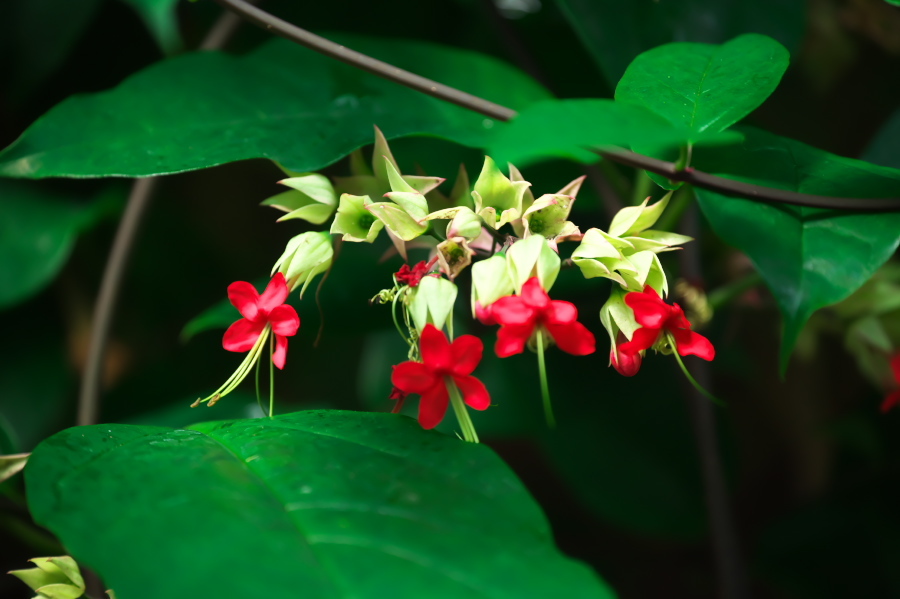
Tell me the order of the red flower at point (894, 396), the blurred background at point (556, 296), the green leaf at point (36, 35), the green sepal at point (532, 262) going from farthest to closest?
the green leaf at point (36, 35) → the blurred background at point (556, 296) → the red flower at point (894, 396) → the green sepal at point (532, 262)

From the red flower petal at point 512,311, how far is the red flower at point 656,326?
62mm

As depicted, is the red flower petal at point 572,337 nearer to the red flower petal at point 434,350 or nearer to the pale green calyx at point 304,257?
the red flower petal at point 434,350

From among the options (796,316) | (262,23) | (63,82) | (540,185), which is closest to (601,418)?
(540,185)

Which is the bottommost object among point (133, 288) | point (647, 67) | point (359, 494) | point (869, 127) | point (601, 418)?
point (601, 418)

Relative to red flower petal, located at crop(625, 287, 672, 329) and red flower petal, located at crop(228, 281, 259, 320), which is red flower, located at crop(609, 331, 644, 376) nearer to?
red flower petal, located at crop(625, 287, 672, 329)

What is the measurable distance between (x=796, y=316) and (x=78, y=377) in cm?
93

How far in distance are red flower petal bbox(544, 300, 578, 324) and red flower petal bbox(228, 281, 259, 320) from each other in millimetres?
169

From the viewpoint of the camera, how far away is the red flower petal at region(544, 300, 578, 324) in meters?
0.33

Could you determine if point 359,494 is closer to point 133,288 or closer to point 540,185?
point 540,185

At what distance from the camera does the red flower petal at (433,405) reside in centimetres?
34

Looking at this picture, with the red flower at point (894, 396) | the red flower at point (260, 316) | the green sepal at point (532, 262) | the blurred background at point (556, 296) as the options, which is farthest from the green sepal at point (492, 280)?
the red flower at point (894, 396)

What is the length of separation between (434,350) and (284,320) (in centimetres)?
10

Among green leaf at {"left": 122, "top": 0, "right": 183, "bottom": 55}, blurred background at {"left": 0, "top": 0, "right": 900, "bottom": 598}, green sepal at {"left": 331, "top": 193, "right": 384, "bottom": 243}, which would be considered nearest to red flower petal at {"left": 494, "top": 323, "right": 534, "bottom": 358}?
green sepal at {"left": 331, "top": 193, "right": 384, "bottom": 243}

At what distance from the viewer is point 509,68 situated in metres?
0.61
